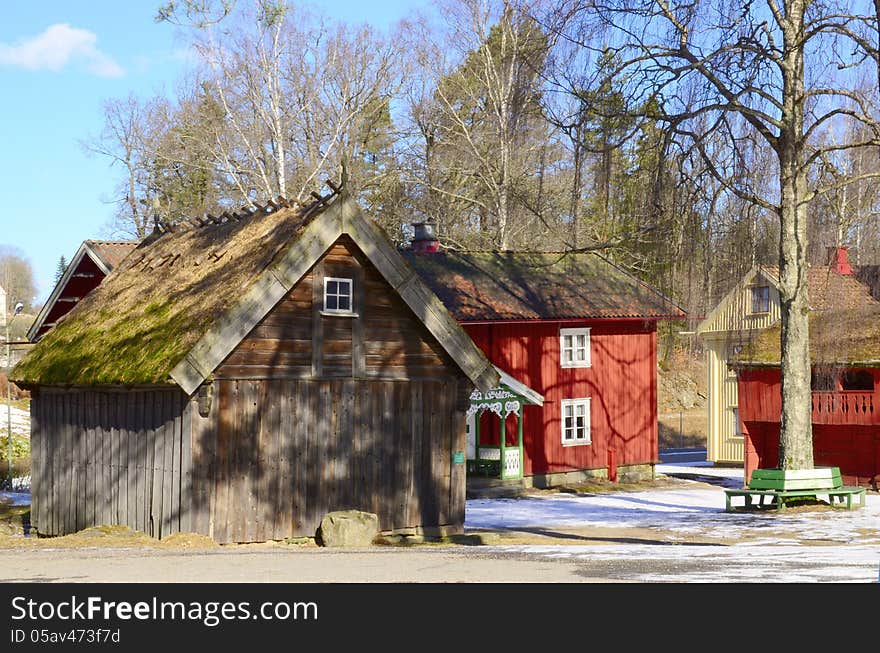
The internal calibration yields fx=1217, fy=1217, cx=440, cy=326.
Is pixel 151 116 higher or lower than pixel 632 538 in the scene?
higher

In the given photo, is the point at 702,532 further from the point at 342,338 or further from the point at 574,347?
the point at 574,347

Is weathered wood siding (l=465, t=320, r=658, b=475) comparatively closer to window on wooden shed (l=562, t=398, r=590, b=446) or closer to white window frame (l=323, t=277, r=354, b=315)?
window on wooden shed (l=562, t=398, r=590, b=446)

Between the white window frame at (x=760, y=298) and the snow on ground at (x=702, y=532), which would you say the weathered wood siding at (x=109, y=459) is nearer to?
the snow on ground at (x=702, y=532)

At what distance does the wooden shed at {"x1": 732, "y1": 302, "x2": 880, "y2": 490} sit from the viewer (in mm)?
34500

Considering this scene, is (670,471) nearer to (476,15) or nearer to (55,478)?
(476,15)

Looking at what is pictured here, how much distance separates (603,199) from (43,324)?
15.3 metres

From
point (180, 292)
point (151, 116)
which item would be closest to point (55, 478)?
point (180, 292)

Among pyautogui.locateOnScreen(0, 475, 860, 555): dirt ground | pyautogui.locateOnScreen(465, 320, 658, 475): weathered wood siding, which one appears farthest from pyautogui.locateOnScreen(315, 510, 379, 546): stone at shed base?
pyautogui.locateOnScreen(465, 320, 658, 475): weathered wood siding

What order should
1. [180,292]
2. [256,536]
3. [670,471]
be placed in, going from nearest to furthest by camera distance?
[256,536]
[180,292]
[670,471]

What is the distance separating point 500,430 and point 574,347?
13.2 ft

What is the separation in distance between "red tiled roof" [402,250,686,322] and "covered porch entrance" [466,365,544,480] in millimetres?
2261

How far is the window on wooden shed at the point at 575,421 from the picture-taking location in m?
37.2

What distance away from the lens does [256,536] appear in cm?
1956

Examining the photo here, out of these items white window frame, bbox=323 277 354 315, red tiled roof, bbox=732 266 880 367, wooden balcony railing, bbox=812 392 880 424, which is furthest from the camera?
wooden balcony railing, bbox=812 392 880 424
